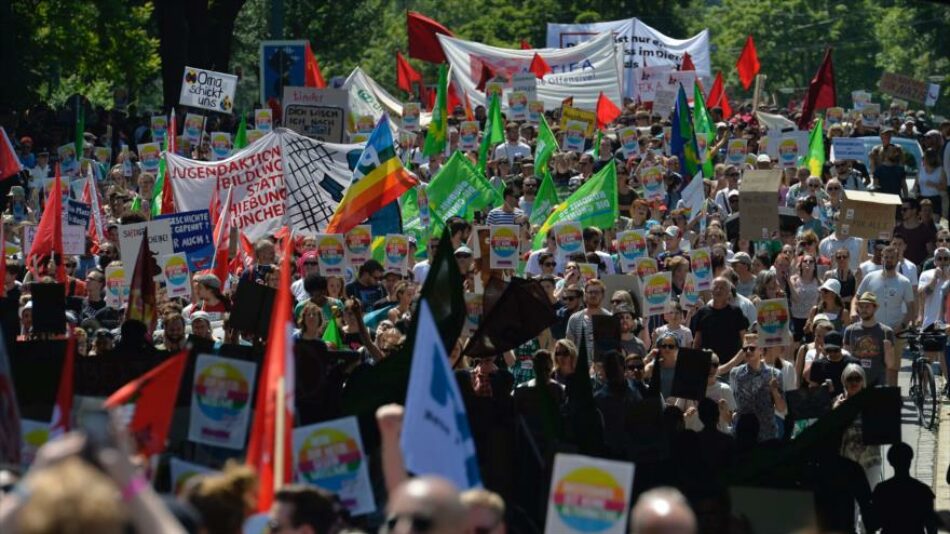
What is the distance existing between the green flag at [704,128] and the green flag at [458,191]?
5.84 metres

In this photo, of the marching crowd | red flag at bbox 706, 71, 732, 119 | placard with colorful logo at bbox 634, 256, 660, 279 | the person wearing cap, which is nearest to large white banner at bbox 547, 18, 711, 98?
red flag at bbox 706, 71, 732, 119

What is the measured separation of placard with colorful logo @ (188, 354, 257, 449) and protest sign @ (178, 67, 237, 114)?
695 inches

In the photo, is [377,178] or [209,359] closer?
[209,359]

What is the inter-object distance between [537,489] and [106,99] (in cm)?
5769

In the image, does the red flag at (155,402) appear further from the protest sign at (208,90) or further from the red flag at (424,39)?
the red flag at (424,39)

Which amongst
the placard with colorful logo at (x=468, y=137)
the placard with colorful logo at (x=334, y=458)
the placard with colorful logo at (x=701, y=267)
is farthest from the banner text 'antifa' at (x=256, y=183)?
the placard with colorful logo at (x=334, y=458)

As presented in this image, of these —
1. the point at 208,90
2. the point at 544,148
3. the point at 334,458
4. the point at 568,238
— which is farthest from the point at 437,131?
the point at 334,458

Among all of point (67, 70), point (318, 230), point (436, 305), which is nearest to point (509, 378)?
point (436, 305)

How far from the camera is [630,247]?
16.5m

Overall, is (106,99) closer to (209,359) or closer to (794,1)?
(794,1)

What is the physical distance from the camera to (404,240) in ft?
52.6

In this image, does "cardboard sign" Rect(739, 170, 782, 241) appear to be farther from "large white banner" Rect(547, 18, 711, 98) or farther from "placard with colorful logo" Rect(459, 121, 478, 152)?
"large white banner" Rect(547, 18, 711, 98)

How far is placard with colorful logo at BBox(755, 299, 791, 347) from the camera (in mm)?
13359

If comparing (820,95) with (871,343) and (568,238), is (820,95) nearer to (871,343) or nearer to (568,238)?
(568,238)
